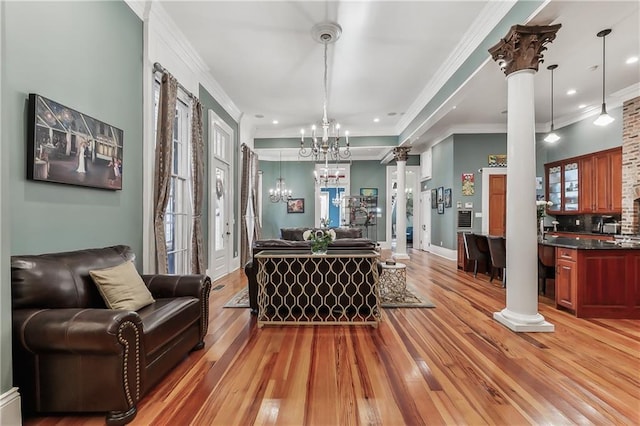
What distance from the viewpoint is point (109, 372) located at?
1.71m

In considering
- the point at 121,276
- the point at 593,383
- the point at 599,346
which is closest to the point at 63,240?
the point at 121,276

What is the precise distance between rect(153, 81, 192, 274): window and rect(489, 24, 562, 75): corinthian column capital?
13.7 ft

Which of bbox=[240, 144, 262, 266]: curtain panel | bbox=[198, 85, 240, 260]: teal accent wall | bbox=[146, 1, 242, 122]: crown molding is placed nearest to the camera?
bbox=[146, 1, 242, 122]: crown molding

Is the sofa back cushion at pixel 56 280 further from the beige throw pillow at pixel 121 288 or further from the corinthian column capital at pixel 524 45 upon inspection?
the corinthian column capital at pixel 524 45

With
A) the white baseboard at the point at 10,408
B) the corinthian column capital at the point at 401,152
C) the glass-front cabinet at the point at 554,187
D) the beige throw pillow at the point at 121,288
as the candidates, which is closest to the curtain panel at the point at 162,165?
the beige throw pillow at the point at 121,288

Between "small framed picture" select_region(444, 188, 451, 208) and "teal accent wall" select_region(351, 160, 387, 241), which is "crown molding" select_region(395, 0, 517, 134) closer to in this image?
"small framed picture" select_region(444, 188, 451, 208)

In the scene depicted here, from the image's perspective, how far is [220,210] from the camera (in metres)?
6.07

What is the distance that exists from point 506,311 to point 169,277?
3.63m

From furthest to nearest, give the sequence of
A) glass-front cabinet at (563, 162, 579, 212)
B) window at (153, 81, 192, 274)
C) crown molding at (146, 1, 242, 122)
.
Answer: glass-front cabinet at (563, 162, 579, 212), window at (153, 81, 192, 274), crown molding at (146, 1, 242, 122)

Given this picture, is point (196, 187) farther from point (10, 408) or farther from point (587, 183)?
point (587, 183)

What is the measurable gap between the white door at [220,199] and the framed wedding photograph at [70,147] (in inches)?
97.9

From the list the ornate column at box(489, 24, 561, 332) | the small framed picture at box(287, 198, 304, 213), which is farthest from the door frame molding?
the small framed picture at box(287, 198, 304, 213)

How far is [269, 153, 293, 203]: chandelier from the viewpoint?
10906 millimetres

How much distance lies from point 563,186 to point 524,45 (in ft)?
18.9
